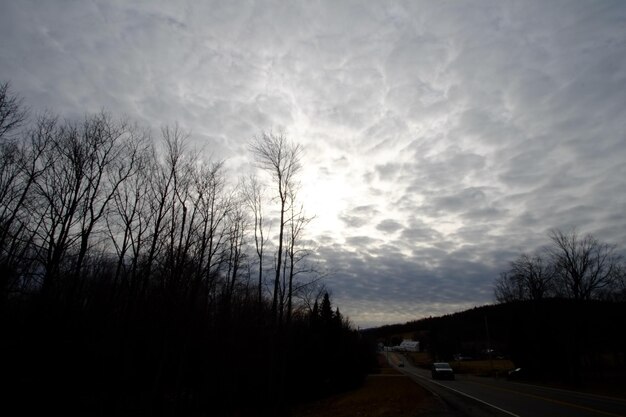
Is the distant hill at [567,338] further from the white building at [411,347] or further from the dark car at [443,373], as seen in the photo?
the white building at [411,347]

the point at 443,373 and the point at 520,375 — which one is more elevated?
the point at 443,373

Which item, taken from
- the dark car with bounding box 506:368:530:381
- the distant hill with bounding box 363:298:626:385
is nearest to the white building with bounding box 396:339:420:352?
the distant hill with bounding box 363:298:626:385

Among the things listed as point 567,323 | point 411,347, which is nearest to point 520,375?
point 567,323

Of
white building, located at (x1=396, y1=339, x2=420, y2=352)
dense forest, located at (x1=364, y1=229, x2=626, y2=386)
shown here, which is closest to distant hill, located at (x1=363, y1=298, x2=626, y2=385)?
dense forest, located at (x1=364, y1=229, x2=626, y2=386)

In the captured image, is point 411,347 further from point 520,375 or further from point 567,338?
point 567,338

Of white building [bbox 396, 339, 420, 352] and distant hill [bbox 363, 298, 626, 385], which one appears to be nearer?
distant hill [bbox 363, 298, 626, 385]

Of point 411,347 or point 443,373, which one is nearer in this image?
point 443,373

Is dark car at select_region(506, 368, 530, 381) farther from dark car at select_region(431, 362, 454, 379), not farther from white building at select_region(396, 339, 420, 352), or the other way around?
white building at select_region(396, 339, 420, 352)

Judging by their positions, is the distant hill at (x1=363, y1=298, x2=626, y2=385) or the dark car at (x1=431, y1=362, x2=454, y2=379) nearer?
the distant hill at (x1=363, y1=298, x2=626, y2=385)

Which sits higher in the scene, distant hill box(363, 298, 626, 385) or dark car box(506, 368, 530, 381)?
distant hill box(363, 298, 626, 385)

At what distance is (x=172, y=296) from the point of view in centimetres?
2195

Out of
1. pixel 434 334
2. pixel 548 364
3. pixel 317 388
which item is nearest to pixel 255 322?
pixel 317 388

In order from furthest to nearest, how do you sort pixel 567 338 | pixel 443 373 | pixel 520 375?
pixel 520 375
pixel 443 373
pixel 567 338

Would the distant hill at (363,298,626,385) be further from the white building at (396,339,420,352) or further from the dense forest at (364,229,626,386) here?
the white building at (396,339,420,352)
